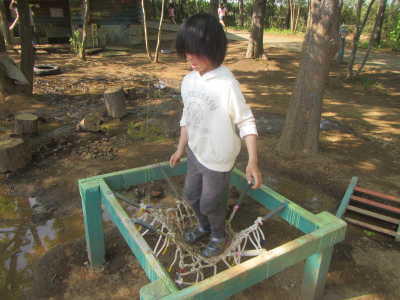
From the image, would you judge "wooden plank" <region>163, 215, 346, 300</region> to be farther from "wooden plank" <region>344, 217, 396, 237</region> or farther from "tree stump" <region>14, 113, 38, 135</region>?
"tree stump" <region>14, 113, 38, 135</region>

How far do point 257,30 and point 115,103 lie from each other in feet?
23.0

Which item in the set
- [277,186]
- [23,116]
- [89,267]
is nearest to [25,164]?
[23,116]

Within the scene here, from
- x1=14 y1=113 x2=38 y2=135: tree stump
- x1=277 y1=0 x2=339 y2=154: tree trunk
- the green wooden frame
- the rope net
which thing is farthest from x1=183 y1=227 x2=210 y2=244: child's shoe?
x1=14 y1=113 x2=38 y2=135: tree stump

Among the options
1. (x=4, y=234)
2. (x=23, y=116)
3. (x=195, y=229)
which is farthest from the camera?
(x=23, y=116)

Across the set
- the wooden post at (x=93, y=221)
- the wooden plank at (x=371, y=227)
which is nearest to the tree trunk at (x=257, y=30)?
the wooden plank at (x=371, y=227)

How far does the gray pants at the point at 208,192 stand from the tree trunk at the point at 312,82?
90.4 inches

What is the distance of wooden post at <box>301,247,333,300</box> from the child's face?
46.0 inches

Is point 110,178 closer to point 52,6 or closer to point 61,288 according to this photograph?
point 61,288

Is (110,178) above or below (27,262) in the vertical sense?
above

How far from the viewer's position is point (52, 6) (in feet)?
44.7

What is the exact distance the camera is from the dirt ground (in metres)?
2.35

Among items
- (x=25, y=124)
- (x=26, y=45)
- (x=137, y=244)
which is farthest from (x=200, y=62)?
(x=26, y=45)

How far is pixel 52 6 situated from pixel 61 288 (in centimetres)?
1415

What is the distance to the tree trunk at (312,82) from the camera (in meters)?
3.66
